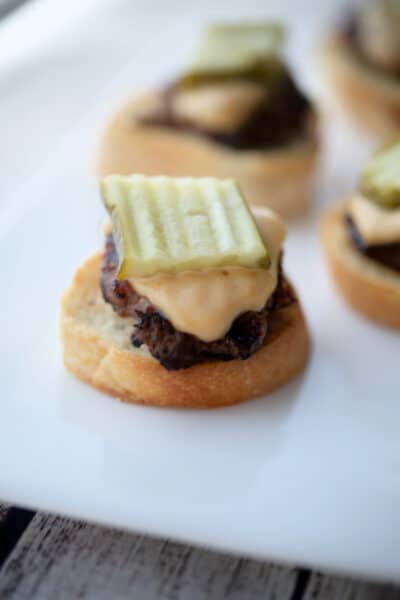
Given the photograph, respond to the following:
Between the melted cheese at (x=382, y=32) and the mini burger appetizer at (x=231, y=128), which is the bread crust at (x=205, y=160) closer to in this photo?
the mini burger appetizer at (x=231, y=128)

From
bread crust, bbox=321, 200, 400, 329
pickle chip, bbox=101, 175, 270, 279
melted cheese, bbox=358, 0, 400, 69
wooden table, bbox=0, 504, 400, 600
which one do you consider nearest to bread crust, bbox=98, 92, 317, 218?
bread crust, bbox=321, 200, 400, 329

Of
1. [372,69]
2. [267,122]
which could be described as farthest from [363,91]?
[267,122]

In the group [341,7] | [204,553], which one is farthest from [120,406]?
[341,7]

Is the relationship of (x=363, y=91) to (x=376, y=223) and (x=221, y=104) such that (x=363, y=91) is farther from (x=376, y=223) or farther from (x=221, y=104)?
(x=376, y=223)

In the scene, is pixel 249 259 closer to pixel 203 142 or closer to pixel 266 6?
pixel 203 142

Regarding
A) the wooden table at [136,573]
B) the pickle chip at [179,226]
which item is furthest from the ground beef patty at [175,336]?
the wooden table at [136,573]

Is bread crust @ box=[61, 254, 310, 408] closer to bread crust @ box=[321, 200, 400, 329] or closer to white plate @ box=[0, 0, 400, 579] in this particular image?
white plate @ box=[0, 0, 400, 579]
